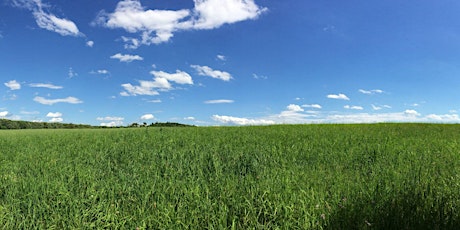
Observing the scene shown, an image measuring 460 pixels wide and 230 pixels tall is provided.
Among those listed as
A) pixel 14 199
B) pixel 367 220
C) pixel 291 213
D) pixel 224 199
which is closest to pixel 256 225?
pixel 291 213

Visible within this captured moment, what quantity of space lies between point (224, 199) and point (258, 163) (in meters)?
2.92

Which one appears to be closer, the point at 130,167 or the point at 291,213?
the point at 291,213

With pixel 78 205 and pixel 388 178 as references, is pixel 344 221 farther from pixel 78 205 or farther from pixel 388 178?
pixel 78 205

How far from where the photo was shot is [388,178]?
21.2 feet

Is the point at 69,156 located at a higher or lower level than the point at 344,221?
higher

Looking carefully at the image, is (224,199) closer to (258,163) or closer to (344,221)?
(344,221)

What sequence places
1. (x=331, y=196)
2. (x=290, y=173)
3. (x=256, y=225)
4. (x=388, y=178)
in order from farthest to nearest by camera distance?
1. (x=290, y=173)
2. (x=388, y=178)
3. (x=331, y=196)
4. (x=256, y=225)

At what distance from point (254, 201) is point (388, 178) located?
121 inches

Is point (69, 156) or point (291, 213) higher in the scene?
point (69, 156)

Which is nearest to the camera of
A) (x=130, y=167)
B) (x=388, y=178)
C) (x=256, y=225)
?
(x=256, y=225)

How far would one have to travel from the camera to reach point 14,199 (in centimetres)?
557

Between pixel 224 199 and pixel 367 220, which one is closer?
pixel 367 220

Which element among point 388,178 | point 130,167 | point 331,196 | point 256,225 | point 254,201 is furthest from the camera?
point 130,167

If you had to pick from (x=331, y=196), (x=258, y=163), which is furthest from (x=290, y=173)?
(x=331, y=196)
